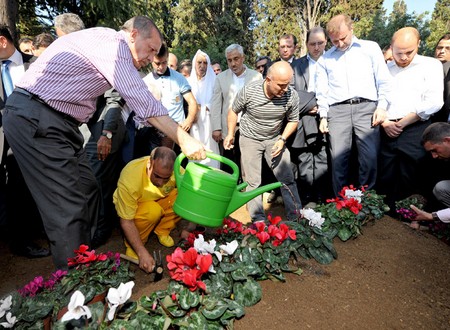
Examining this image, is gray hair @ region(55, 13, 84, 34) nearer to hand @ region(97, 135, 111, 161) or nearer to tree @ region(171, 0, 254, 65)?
hand @ region(97, 135, 111, 161)

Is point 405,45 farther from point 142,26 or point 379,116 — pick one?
point 142,26

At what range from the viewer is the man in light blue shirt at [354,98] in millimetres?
3557

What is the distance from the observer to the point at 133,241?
241cm

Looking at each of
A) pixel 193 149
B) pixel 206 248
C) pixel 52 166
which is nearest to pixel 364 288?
pixel 206 248

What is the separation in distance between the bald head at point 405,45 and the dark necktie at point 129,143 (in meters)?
3.06

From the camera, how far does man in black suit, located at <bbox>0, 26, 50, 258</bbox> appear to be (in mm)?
3004

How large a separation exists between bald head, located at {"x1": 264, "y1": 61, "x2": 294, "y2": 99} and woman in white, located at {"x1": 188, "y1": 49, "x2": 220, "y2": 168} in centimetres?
165

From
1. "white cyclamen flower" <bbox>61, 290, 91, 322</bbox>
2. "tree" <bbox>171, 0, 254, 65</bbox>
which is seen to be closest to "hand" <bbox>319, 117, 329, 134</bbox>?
"white cyclamen flower" <bbox>61, 290, 91, 322</bbox>

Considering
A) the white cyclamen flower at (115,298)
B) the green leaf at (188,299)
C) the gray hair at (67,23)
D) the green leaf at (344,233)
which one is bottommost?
the green leaf at (344,233)

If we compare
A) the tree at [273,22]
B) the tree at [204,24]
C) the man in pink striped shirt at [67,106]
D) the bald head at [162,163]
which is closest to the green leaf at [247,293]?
the man in pink striped shirt at [67,106]

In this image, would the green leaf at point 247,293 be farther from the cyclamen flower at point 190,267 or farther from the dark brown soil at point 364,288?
the cyclamen flower at point 190,267

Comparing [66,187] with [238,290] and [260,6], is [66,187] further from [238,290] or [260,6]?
[260,6]

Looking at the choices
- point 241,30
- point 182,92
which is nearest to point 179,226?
point 182,92

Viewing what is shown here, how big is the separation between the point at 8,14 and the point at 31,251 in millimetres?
3018
